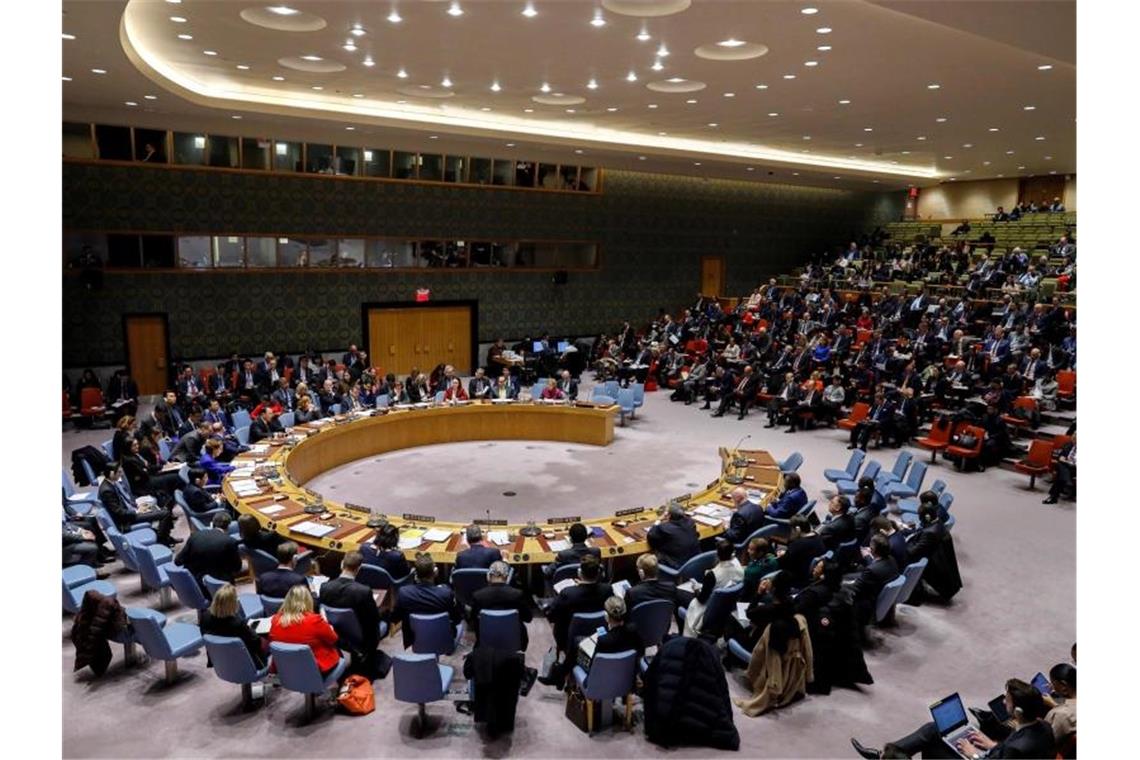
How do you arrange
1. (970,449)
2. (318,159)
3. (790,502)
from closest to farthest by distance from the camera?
(790,502), (970,449), (318,159)

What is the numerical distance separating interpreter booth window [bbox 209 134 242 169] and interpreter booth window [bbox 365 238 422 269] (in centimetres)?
368

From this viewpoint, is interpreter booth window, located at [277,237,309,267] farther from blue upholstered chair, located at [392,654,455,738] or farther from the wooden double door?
blue upholstered chair, located at [392,654,455,738]

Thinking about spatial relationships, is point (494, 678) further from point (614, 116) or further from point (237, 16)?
point (614, 116)

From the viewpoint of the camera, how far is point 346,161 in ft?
63.8

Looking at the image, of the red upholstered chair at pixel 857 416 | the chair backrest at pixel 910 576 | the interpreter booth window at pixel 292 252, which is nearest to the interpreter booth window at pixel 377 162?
the interpreter booth window at pixel 292 252

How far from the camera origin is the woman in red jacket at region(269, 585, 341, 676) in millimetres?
5586

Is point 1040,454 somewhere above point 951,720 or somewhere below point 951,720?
above

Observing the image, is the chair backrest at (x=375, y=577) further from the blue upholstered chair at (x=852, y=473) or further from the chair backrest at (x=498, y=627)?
the blue upholstered chair at (x=852, y=473)

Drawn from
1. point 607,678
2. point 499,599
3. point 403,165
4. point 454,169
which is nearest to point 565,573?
point 499,599

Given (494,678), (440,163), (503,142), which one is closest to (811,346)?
(503,142)

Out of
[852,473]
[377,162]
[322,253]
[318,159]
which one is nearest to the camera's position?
[852,473]

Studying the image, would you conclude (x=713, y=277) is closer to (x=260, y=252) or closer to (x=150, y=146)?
(x=260, y=252)

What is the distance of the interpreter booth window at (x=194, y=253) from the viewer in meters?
17.8

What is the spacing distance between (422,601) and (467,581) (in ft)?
2.52
